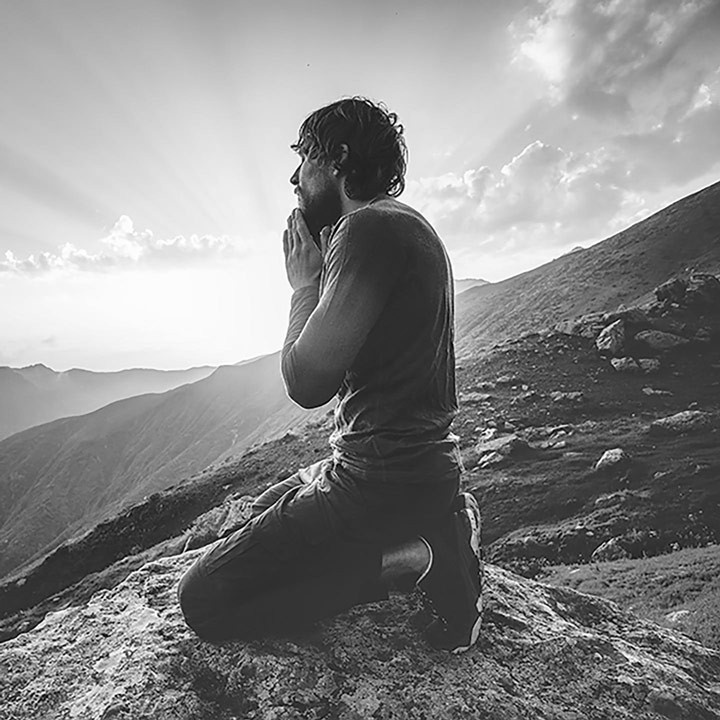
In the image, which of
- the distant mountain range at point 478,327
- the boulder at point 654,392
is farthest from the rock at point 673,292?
the distant mountain range at point 478,327

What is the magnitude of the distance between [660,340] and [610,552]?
36991 mm

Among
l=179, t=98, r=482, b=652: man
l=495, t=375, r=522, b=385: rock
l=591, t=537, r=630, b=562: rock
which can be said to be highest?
l=179, t=98, r=482, b=652: man

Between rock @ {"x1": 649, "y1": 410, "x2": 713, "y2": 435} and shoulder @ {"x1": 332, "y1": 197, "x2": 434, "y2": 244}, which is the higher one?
shoulder @ {"x1": 332, "y1": 197, "x2": 434, "y2": 244}

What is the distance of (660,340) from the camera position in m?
59.3

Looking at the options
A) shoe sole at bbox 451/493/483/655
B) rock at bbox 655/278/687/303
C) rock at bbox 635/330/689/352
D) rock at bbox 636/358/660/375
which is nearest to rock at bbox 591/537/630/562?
shoe sole at bbox 451/493/483/655

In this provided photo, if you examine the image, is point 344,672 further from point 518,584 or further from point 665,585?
point 665,585

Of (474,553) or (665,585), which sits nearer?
(474,553)

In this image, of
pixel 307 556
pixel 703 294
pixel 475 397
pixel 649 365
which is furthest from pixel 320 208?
pixel 703 294

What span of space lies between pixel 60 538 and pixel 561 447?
5937 inches

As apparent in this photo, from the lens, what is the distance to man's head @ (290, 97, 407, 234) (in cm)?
391

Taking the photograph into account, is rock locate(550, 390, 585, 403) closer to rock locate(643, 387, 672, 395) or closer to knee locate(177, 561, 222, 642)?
rock locate(643, 387, 672, 395)

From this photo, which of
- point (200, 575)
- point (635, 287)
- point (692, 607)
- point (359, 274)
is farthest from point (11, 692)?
point (635, 287)

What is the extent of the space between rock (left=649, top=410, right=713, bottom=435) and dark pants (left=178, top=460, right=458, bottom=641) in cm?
4672

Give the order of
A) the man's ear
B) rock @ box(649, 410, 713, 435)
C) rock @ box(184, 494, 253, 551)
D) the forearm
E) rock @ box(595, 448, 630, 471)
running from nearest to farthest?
the forearm, the man's ear, rock @ box(184, 494, 253, 551), rock @ box(595, 448, 630, 471), rock @ box(649, 410, 713, 435)
